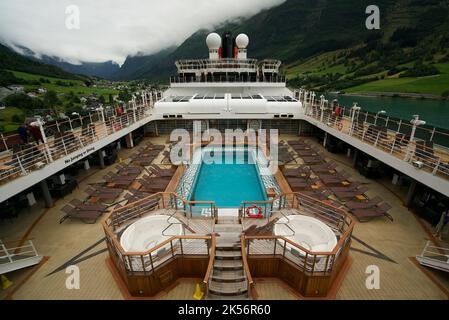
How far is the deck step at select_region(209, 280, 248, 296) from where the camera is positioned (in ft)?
17.7

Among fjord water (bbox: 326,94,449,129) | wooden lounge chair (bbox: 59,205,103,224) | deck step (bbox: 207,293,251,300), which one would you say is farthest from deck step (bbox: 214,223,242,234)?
fjord water (bbox: 326,94,449,129)

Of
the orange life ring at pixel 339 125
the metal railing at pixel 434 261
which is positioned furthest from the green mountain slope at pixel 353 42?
the metal railing at pixel 434 261

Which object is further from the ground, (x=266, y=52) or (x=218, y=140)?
(x=266, y=52)

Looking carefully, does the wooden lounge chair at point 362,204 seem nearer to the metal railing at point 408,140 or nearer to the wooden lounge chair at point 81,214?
the metal railing at point 408,140

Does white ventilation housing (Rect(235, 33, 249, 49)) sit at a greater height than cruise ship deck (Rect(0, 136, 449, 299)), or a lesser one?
greater

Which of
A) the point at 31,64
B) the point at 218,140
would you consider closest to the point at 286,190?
the point at 218,140

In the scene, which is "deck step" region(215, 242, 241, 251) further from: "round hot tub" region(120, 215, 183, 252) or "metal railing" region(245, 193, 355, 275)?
"round hot tub" region(120, 215, 183, 252)

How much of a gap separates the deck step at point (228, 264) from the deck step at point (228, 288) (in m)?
0.38

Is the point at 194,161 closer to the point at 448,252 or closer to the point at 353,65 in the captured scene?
the point at 448,252

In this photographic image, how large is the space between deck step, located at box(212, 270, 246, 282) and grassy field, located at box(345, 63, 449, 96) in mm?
77879

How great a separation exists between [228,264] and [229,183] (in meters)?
6.87

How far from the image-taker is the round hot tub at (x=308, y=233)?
22.1 feet

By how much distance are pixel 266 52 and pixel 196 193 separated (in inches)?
7559

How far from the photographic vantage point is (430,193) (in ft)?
30.2
